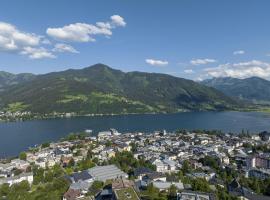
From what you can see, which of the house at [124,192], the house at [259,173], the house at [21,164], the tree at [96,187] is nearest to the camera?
the house at [124,192]

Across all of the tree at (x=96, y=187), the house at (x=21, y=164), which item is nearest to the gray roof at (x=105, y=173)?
the tree at (x=96, y=187)

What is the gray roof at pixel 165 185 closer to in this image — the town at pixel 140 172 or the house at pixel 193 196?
the town at pixel 140 172

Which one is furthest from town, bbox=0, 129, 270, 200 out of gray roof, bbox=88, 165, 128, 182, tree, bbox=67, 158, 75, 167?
tree, bbox=67, 158, 75, 167

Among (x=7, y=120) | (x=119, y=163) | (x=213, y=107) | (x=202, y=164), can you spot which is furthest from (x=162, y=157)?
(x=213, y=107)

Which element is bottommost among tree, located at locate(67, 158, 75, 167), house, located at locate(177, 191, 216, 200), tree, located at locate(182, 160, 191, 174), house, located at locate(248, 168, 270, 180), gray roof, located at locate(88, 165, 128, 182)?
house, located at locate(248, 168, 270, 180)

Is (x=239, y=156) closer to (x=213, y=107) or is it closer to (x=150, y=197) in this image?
(x=150, y=197)

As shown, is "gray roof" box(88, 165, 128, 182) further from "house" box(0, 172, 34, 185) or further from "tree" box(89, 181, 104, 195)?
"house" box(0, 172, 34, 185)

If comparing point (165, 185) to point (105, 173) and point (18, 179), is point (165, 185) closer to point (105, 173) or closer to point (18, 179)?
point (105, 173)

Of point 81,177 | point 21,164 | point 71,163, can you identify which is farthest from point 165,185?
point 21,164
